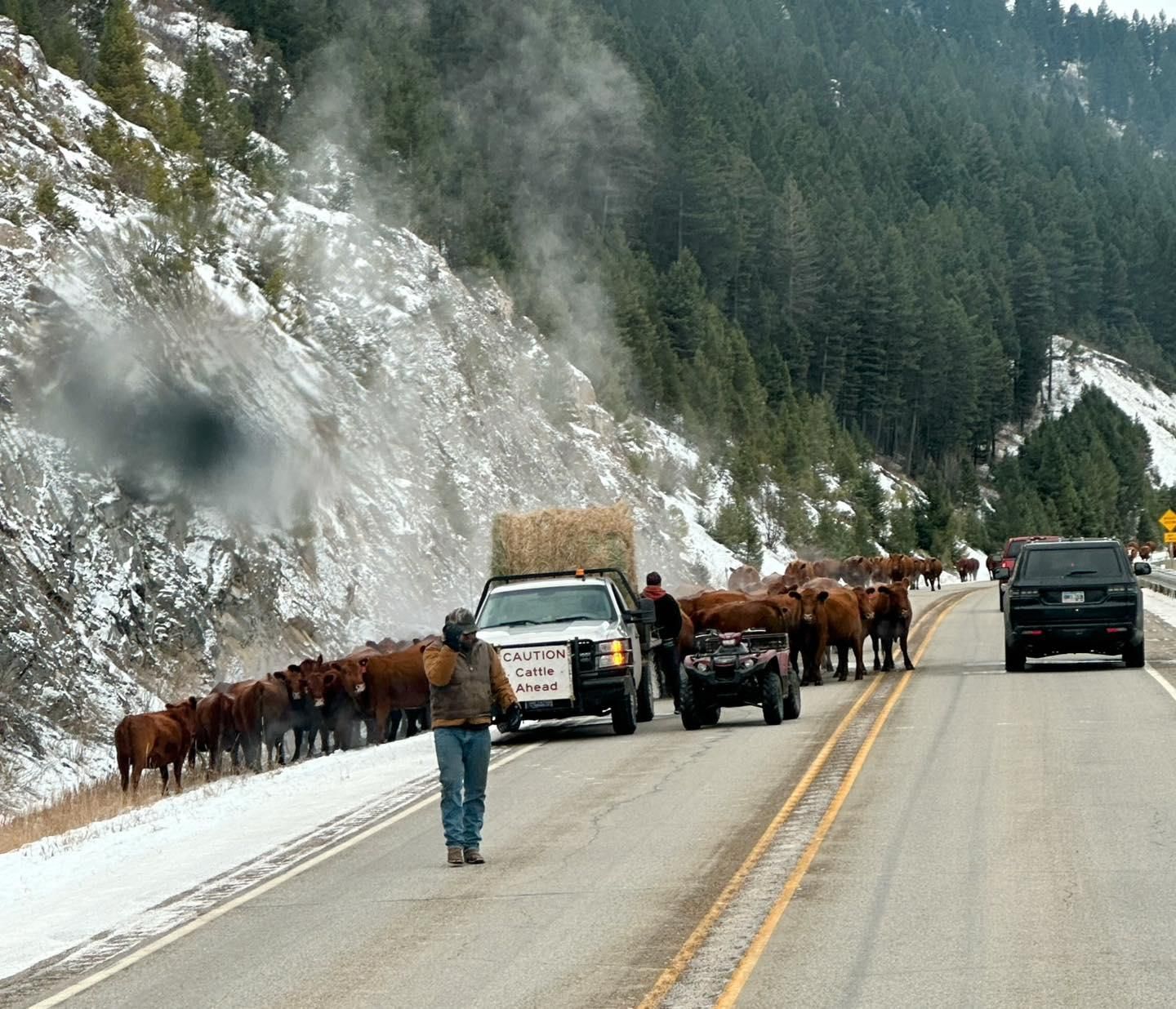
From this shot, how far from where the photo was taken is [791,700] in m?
20.9

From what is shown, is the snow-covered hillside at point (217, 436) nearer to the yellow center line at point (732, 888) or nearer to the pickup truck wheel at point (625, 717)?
the pickup truck wheel at point (625, 717)

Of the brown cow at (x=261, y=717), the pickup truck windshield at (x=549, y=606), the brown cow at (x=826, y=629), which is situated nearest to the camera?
the pickup truck windshield at (x=549, y=606)

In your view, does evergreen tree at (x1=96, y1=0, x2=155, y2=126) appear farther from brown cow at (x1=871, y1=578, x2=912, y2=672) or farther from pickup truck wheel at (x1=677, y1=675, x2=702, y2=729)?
pickup truck wheel at (x1=677, y1=675, x2=702, y2=729)

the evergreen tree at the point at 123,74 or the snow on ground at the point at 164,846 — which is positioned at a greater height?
the evergreen tree at the point at 123,74

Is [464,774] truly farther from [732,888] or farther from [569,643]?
[569,643]

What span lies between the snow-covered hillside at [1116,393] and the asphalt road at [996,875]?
123 metres

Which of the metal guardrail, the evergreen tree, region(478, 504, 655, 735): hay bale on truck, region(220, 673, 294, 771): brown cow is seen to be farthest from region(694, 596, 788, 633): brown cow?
the evergreen tree

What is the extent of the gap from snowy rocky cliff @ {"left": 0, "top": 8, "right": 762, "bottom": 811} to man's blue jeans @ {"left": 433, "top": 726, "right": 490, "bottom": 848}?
39.2 feet

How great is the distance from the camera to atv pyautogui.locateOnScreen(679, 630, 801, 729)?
20.2 meters

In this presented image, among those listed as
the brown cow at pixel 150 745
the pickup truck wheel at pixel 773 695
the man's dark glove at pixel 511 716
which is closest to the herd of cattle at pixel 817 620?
the pickup truck wheel at pixel 773 695

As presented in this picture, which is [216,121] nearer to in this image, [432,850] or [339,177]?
[339,177]

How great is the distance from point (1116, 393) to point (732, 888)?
140 m

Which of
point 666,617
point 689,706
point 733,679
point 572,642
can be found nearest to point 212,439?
point 666,617

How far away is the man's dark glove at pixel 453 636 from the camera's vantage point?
12.7 metres
